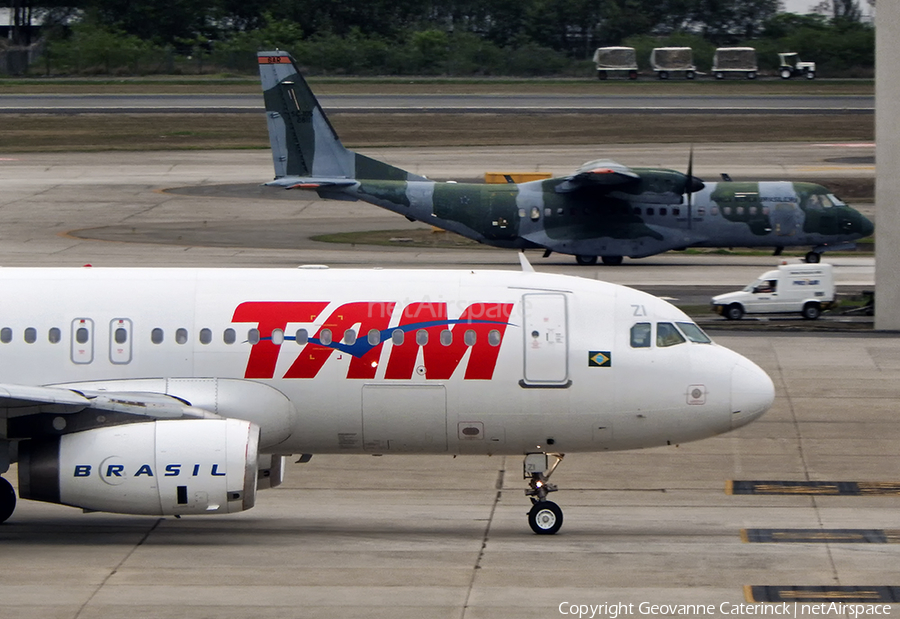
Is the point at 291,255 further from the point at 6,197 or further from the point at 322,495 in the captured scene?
the point at 322,495

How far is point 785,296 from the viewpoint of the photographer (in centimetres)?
3512

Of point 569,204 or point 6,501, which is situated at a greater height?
point 569,204

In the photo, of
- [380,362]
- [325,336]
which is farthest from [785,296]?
[325,336]

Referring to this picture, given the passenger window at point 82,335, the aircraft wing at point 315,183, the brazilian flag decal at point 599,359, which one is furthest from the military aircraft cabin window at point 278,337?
the aircraft wing at point 315,183

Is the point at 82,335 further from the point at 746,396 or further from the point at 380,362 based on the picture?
the point at 746,396

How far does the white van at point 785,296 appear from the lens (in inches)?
1378

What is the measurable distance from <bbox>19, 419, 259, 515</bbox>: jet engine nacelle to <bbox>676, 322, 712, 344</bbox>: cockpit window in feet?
19.7

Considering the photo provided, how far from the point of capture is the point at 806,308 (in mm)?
35188

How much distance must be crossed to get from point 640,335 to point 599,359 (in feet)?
2.25

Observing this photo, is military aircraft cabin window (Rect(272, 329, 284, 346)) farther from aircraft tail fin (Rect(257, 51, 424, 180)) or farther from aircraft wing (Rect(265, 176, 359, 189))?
aircraft tail fin (Rect(257, 51, 424, 180))

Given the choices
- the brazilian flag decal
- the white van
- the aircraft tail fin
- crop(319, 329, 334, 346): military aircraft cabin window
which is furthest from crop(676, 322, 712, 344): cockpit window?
the aircraft tail fin

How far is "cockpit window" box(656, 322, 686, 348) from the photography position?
17.9 metres

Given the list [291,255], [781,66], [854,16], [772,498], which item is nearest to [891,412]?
[772,498]

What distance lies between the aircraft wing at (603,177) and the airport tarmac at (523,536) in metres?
13.4
